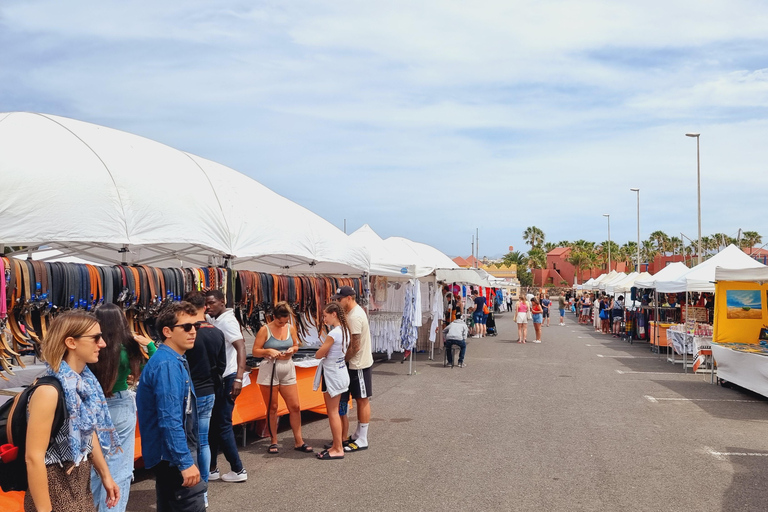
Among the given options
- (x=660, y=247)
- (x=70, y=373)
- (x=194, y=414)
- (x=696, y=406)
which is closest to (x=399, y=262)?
(x=696, y=406)

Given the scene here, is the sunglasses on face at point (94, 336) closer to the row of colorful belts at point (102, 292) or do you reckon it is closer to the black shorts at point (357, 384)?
the row of colorful belts at point (102, 292)

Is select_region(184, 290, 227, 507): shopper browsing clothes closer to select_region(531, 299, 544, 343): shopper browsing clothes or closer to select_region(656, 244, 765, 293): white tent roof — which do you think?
select_region(656, 244, 765, 293): white tent roof

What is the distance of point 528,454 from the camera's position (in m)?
7.70

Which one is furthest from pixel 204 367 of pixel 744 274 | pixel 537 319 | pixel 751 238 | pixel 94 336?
pixel 751 238

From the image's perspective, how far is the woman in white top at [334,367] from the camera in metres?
7.43

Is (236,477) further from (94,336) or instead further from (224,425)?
(94,336)

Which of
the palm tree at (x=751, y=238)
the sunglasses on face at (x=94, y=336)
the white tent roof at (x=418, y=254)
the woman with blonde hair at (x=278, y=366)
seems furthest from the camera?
the palm tree at (x=751, y=238)


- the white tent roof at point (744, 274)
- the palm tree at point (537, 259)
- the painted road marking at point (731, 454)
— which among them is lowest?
the painted road marking at point (731, 454)

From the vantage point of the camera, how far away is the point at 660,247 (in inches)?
3834

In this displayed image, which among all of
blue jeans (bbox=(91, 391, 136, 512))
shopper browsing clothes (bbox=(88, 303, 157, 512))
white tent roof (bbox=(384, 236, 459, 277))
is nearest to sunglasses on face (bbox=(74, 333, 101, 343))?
shopper browsing clothes (bbox=(88, 303, 157, 512))

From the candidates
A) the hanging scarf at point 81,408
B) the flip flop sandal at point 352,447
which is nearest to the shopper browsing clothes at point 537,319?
the flip flop sandal at point 352,447

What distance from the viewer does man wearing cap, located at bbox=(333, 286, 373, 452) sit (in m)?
7.65

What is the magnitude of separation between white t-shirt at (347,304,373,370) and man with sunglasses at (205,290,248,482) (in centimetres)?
138

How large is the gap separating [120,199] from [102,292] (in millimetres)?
1126
